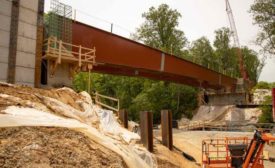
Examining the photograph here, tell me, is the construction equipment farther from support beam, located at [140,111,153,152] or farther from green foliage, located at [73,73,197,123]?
green foliage, located at [73,73,197,123]

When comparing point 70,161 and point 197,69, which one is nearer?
point 70,161

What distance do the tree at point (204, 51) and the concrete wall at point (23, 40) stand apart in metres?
55.1

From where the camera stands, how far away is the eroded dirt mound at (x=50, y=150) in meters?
5.22

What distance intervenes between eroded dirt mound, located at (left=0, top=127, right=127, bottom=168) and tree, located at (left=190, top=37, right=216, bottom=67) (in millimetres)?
63097

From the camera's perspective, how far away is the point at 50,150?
19.0 ft

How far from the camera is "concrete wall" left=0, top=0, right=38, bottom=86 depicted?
577 inches

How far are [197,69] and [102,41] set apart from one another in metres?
16.0

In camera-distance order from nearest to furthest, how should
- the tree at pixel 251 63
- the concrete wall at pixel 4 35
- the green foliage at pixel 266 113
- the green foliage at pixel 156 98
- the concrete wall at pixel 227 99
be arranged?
the concrete wall at pixel 4 35 < the green foliage at pixel 266 113 < the concrete wall at pixel 227 99 < the green foliage at pixel 156 98 < the tree at pixel 251 63

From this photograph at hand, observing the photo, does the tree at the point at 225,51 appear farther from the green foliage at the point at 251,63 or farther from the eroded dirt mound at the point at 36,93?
the eroded dirt mound at the point at 36,93

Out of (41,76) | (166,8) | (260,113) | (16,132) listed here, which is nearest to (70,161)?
(16,132)

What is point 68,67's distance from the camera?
1797 cm

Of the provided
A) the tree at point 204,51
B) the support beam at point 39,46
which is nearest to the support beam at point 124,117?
the support beam at point 39,46

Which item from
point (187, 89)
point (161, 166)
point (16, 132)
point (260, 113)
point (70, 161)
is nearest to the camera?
point (70, 161)

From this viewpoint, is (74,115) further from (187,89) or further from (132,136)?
(187,89)
